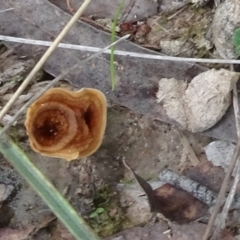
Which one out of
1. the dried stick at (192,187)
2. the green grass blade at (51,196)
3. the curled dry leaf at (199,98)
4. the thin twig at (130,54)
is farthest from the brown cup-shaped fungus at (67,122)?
the dried stick at (192,187)

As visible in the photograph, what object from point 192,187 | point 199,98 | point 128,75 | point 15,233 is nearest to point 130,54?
point 128,75

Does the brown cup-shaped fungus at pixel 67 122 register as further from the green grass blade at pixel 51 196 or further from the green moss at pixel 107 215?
the green moss at pixel 107 215

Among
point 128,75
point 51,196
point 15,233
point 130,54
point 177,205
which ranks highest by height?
point 130,54

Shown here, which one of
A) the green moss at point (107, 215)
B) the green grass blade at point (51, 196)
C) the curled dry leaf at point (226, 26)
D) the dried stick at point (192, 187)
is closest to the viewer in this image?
the green grass blade at point (51, 196)

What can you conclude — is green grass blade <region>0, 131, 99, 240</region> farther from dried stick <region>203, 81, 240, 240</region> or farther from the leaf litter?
dried stick <region>203, 81, 240, 240</region>

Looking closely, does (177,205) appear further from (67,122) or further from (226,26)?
(226,26)

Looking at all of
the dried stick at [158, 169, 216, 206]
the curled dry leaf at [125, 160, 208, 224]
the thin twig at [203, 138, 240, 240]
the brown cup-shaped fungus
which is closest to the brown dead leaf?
the brown cup-shaped fungus
